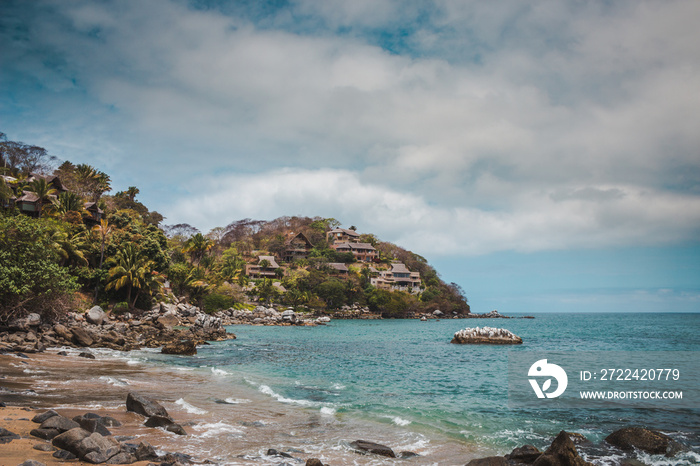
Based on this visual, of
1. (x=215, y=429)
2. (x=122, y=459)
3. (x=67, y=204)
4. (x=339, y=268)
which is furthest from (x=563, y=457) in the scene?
(x=339, y=268)

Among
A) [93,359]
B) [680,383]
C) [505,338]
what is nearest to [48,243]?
[93,359]

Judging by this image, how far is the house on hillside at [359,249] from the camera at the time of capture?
416 ft

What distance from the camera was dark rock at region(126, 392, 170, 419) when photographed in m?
11.3

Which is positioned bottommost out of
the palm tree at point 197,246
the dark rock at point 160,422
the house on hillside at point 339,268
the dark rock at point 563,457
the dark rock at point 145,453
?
the dark rock at point 160,422

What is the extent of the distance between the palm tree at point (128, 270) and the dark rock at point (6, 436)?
4151 centimetres

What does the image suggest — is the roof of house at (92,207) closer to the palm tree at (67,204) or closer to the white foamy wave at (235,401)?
the palm tree at (67,204)

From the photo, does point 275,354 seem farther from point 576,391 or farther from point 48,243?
point 576,391

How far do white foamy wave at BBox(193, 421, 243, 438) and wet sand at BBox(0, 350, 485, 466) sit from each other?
0.08 ft

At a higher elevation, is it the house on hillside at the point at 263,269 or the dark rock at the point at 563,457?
the house on hillside at the point at 263,269

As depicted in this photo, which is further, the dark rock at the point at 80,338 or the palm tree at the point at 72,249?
the palm tree at the point at 72,249

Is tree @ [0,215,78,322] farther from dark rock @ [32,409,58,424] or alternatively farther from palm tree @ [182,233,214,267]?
palm tree @ [182,233,214,267]

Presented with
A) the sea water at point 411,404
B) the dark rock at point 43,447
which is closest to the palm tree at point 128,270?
the sea water at point 411,404

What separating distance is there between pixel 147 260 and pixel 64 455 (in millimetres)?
48205

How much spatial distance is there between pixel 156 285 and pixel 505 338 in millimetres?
42261
